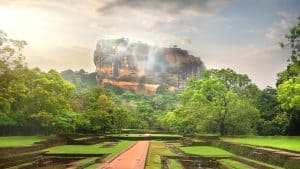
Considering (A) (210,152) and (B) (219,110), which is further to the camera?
(B) (219,110)

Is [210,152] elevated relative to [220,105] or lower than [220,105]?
lower

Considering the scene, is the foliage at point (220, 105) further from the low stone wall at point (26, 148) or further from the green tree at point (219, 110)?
the low stone wall at point (26, 148)

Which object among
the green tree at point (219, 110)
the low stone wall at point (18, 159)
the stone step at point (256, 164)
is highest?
the green tree at point (219, 110)

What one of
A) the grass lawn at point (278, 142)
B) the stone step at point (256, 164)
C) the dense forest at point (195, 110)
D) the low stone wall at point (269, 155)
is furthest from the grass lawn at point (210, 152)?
the dense forest at point (195, 110)

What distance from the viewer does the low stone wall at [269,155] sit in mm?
20052

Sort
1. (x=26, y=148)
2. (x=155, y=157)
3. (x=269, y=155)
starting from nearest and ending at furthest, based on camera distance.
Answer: (x=269, y=155) → (x=155, y=157) → (x=26, y=148)

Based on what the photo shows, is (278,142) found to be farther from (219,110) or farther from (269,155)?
(219,110)

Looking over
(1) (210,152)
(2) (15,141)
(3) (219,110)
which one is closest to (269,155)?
(1) (210,152)

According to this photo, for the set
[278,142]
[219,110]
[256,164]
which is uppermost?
[219,110]

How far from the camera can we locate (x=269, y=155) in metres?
23.4

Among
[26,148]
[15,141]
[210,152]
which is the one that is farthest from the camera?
[15,141]

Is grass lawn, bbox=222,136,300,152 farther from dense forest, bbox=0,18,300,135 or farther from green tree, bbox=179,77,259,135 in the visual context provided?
green tree, bbox=179,77,259,135

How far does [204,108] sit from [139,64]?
481 ft

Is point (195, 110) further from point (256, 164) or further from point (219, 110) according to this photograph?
point (256, 164)
